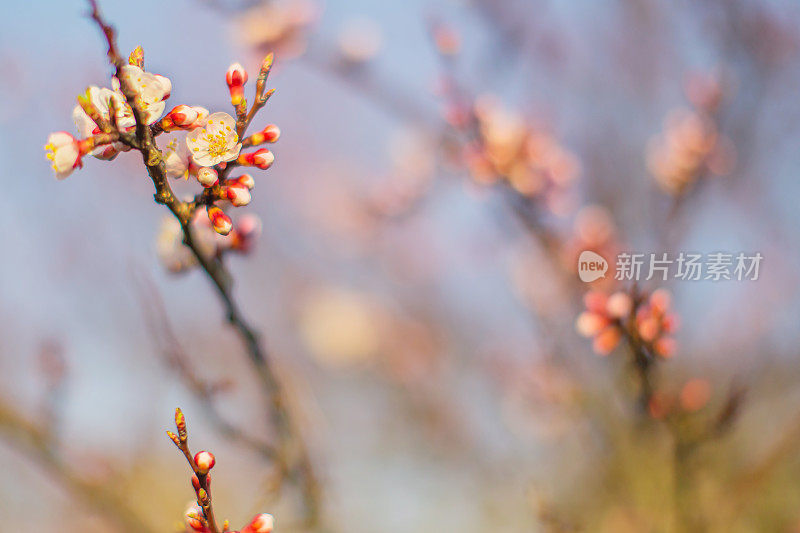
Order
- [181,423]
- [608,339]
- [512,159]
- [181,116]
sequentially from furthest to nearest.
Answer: [512,159], [608,339], [181,116], [181,423]

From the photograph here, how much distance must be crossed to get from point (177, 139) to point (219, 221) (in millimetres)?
225

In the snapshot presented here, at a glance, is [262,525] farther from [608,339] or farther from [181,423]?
[608,339]

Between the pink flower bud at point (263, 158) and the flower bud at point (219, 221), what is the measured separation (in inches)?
5.1

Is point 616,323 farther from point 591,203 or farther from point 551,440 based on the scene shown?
point 551,440

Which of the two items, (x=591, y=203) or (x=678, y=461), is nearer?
(x=678, y=461)

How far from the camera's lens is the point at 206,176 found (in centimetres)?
104

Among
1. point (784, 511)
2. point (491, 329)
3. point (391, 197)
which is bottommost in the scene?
point (784, 511)

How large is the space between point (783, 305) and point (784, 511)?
123cm

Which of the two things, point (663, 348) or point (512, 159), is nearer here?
point (663, 348)

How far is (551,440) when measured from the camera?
14.1 feet

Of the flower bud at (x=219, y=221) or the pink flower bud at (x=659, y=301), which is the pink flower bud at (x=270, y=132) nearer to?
the flower bud at (x=219, y=221)

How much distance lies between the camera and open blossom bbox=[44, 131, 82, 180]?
1014 mm

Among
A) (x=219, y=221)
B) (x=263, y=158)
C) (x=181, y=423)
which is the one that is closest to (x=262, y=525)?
(x=181, y=423)

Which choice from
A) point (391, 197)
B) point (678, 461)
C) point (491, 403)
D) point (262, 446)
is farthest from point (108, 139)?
point (491, 403)
